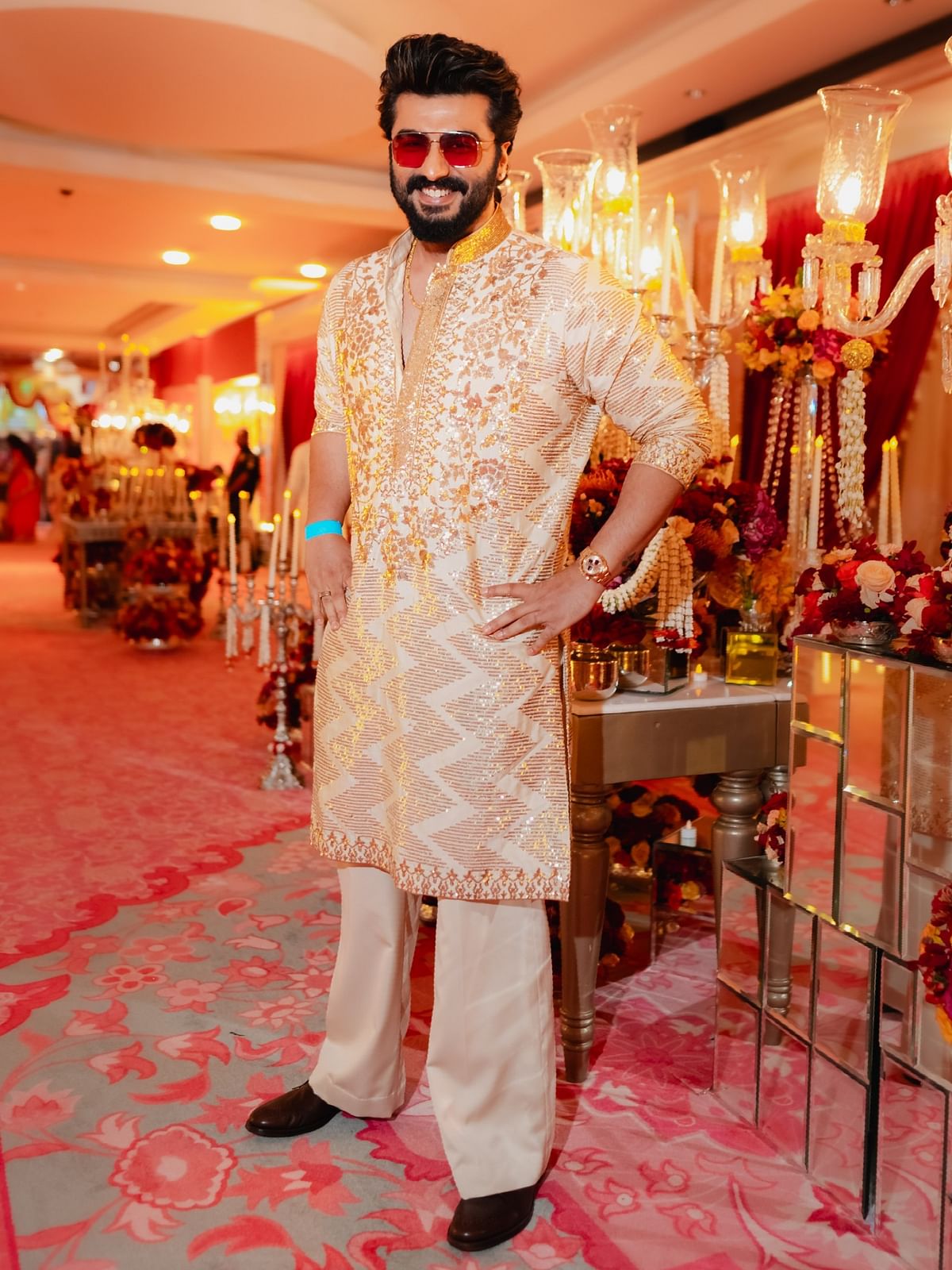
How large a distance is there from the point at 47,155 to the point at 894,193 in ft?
16.0

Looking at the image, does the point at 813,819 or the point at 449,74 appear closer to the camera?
the point at 449,74

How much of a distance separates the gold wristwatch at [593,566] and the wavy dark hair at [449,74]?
0.61 metres

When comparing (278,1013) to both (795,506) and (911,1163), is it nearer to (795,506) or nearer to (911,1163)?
(911,1163)

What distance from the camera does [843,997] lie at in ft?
6.48

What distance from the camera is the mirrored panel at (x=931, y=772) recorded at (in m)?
1.78

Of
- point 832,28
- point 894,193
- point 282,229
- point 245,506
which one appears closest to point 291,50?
point 832,28

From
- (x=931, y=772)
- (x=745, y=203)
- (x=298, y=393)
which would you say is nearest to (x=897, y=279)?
(x=745, y=203)

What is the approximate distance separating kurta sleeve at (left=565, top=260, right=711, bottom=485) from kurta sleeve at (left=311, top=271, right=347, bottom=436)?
0.41 meters

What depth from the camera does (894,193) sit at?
5.84m

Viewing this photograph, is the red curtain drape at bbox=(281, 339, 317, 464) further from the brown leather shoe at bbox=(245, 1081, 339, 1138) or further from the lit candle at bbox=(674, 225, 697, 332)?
the brown leather shoe at bbox=(245, 1081, 339, 1138)

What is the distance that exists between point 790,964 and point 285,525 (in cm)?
282

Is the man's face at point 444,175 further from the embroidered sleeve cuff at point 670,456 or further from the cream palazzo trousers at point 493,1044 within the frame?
the cream palazzo trousers at point 493,1044

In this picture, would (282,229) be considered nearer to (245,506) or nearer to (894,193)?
(245,506)

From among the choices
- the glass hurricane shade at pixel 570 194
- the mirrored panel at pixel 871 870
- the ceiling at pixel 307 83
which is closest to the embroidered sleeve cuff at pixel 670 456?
the mirrored panel at pixel 871 870
